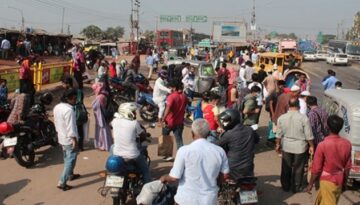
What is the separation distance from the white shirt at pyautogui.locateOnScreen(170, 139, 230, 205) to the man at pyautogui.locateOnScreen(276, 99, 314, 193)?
2947mm

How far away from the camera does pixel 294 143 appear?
275 inches

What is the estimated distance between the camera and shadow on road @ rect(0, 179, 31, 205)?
7113 millimetres

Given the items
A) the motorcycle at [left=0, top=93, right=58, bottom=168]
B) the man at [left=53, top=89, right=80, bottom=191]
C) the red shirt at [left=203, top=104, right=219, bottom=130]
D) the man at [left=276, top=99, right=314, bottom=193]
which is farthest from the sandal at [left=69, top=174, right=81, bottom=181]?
the man at [left=276, top=99, right=314, bottom=193]

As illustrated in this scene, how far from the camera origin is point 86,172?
8.30 metres

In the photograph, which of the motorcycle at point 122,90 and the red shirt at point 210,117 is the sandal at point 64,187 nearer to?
the red shirt at point 210,117

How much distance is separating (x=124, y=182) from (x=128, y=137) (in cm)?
63

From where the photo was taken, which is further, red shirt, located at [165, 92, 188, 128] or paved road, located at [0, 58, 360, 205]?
red shirt, located at [165, 92, 188, 128]

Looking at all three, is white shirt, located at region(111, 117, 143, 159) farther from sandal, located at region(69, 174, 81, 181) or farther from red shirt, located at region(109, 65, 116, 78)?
red shirt, located at region(109, 65, 116, 78)

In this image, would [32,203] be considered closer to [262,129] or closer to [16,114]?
[16,114]

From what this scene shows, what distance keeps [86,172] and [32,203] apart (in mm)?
1616

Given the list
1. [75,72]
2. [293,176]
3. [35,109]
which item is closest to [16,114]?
[35,109]

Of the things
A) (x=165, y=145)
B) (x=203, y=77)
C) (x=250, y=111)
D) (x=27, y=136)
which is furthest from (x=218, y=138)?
(x=203, y=77)

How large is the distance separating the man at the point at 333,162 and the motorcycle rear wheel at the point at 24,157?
551cm

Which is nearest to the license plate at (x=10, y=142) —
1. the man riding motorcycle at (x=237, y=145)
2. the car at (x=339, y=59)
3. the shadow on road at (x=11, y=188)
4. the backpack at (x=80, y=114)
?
the shadow on road at (x=11, y=188)
